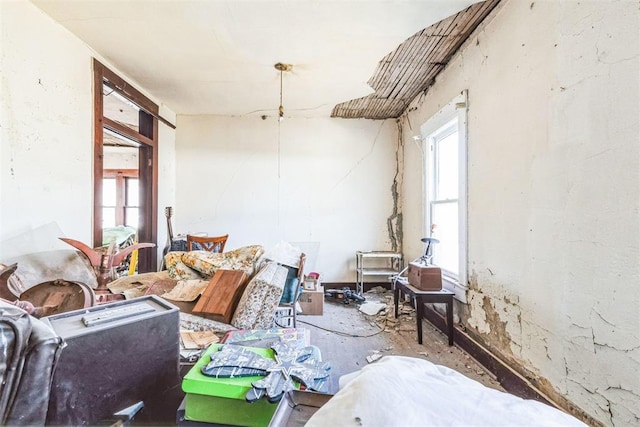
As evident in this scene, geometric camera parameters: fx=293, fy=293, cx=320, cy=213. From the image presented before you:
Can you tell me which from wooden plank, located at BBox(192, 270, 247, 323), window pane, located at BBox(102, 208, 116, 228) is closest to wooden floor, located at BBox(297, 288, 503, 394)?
wooden plank, located at BBox(192, 270, 247, 323)

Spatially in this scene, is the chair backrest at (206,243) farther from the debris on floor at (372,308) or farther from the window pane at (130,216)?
the window pane at (130,216)

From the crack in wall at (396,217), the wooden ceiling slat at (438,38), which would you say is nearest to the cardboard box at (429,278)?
the crack in wall at (396,217)

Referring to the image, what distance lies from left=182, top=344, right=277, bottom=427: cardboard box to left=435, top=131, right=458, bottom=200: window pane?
2649mm

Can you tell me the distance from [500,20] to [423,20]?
20.2 inches

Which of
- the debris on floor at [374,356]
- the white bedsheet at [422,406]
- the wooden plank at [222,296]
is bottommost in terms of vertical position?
the debris on floor at [374,356]

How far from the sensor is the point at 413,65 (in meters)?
2.88

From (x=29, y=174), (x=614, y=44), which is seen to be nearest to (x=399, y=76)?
(x=614, y=44)

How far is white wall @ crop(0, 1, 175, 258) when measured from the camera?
6.22 ft

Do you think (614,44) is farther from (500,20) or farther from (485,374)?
(485,374)

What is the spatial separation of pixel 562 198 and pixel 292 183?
10.9 feet

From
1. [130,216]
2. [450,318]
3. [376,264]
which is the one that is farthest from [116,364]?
[130,216]

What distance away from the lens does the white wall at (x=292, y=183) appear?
14.2 feet

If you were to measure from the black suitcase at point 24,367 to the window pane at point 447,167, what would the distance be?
2987mm

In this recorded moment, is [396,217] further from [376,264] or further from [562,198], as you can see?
[562,198]
